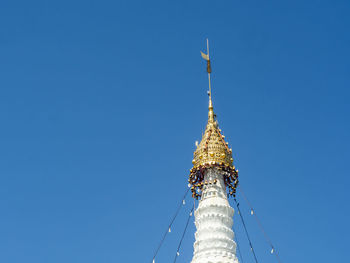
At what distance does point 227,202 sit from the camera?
136 ft

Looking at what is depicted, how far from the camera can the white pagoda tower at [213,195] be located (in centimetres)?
3806

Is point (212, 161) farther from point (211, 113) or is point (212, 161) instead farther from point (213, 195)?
point (211, 113)

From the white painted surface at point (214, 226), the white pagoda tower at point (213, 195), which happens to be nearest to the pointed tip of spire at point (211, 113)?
the white pagoda tower at point (213, 195)

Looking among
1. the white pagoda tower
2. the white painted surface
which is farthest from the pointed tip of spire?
the white painted surface

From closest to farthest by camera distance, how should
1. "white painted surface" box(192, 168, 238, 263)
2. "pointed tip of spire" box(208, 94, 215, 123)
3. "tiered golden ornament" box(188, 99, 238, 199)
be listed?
"white painted surface" box(192, 168, 238, 263), "tiered golden ornament" box(188, 99, 238, 199), "pointed tip of spire" box(208, 94, 215, 123)

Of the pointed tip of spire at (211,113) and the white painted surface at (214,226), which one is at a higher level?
the pointed tip of spire at (211,113)

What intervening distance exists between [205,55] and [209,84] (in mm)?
3051

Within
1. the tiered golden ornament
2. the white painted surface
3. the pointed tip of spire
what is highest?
the pointed tip of spire

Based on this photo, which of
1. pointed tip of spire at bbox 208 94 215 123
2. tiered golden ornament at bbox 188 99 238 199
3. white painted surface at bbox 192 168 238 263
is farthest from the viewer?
pointed tip of spire at bbox 208 94 215 123

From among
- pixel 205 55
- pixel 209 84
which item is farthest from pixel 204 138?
pixel 205 55

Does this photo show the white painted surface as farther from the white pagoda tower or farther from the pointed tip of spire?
the pointed tip of spire

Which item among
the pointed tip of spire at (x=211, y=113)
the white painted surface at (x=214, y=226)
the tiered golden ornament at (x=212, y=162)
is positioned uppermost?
the pointed tip of spire at (x=211, y=113)

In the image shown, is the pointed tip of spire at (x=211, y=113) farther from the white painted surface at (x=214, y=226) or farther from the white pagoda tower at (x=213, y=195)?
the white painted surface at (x=214, y=226)

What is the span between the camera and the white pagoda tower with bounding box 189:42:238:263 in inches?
1499
